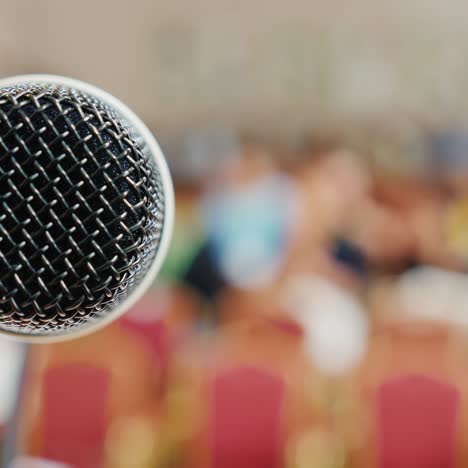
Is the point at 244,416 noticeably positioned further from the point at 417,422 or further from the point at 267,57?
the point at 267,57

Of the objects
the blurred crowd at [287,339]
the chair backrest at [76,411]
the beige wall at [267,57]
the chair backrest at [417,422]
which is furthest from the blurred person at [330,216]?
the chair backrest at [76,411]

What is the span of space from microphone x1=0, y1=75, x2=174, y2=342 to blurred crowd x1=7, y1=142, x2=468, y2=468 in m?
0.15

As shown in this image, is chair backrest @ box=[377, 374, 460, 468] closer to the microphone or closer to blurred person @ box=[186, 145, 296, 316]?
A: blurred person @ box=[186, 145, 296, 316]

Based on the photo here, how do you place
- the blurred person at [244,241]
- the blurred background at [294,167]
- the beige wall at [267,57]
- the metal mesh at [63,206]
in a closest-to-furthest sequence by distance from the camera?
1. the metal mesh at [63,206]
2. the blurred background at [294,167]
3. the blurred person at [244,241]
4. the beige wall at [267,57]

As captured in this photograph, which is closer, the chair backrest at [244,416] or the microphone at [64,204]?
the microphone at [64,204]

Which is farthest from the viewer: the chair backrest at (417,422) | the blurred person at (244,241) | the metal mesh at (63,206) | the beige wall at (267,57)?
the beige wall at (267,57)

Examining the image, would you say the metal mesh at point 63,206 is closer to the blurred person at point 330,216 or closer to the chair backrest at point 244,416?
the chair backrest at point 244,416

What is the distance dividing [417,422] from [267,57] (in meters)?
3.14

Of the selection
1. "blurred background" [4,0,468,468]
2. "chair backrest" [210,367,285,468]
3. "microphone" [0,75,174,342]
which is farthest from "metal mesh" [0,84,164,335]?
"blurred background" [4,0,468,468]

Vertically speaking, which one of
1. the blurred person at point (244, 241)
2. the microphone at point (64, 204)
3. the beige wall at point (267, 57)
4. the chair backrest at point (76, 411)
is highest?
the microphone at point (64, 204)

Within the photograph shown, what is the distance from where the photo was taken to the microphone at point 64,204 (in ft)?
1.80

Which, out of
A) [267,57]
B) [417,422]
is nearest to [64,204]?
[417,422]

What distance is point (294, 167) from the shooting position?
16.0ft

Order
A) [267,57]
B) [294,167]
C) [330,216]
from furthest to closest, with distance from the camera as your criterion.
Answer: [267,57], [294,167], [330,216]
